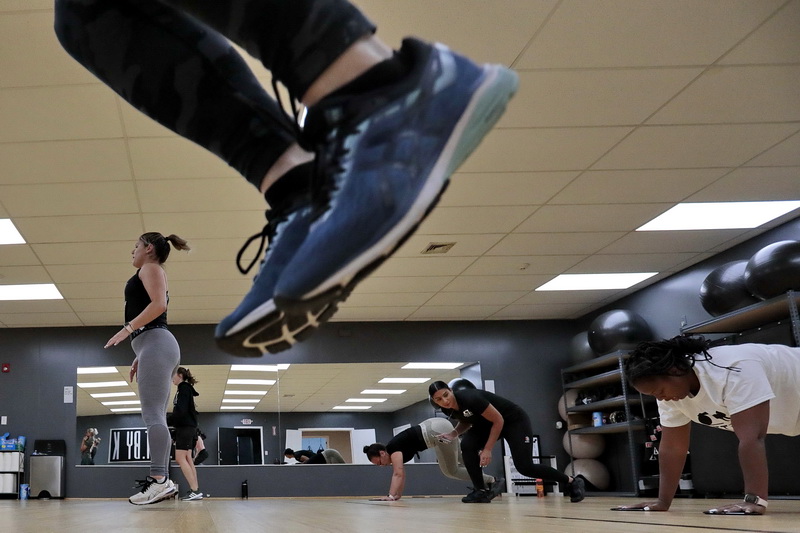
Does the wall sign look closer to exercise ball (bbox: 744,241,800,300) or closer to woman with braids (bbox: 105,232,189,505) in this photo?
woman with braids (bbox: 105,232,189,505)

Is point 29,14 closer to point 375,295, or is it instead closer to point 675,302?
point 375,295

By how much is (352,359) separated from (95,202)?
4.90m

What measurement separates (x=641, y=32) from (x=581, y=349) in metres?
6.15

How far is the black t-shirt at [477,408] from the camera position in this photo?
6012 millimetres

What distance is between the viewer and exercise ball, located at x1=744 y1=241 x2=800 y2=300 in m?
5.65

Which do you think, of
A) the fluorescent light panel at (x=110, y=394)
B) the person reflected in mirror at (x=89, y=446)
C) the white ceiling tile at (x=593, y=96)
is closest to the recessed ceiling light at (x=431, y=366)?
the fluorescent light panel at (x=110, y=394)

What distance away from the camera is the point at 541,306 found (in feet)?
31.5

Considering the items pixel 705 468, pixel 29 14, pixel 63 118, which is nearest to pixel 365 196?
pixel 29 14

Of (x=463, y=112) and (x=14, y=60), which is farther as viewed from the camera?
(x=14, y=60)

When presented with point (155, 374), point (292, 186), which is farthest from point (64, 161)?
point (292, 186)

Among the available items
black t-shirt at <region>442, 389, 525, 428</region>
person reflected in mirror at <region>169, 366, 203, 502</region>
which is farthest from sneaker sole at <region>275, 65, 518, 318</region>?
person reflected in mirror at <region>169, 366, 203, 502</region>

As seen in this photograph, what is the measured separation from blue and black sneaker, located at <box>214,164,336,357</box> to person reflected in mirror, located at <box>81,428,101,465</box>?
9.26 meters

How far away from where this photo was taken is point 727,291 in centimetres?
632

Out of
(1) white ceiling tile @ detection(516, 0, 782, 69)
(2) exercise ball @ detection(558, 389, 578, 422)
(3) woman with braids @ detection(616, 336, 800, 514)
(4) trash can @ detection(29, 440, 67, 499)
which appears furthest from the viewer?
(2) exercise ball @ detection(558, 389, 578, 422)
